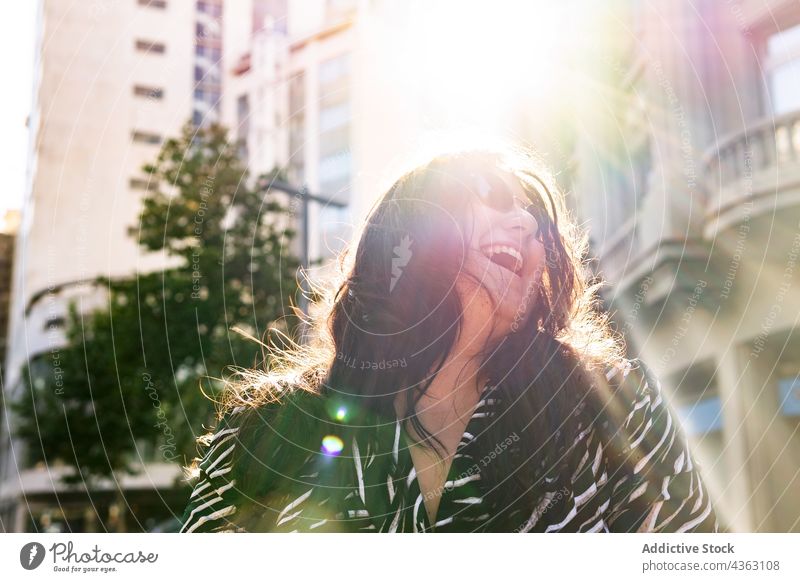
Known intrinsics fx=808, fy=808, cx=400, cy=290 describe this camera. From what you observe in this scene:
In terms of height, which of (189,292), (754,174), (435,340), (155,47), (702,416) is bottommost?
(702,416)

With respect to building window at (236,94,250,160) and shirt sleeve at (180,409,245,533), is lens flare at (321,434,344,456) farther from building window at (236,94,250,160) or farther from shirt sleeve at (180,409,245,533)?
building window at (236,94,250,160)

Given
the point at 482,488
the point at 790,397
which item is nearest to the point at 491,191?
the point at 482,488

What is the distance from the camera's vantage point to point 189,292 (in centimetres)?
529

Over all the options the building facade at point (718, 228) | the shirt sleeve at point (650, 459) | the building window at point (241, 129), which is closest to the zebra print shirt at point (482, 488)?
the shirt sleeve at point (650, 459)

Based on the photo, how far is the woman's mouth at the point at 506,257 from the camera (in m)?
1.19

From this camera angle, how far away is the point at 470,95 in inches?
102

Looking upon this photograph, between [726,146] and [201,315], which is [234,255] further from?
[726,146]

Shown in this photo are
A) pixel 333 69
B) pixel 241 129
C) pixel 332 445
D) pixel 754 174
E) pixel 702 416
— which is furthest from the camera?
pixel 241 129

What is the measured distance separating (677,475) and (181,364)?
4.94 meters

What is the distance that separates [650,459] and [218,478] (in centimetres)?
59

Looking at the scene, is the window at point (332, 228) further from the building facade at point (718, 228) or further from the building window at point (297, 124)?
the building facade at point (718, 228)

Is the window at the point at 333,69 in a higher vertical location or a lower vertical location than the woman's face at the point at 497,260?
higher

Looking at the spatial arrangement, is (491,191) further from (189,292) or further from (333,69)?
(189,292)
